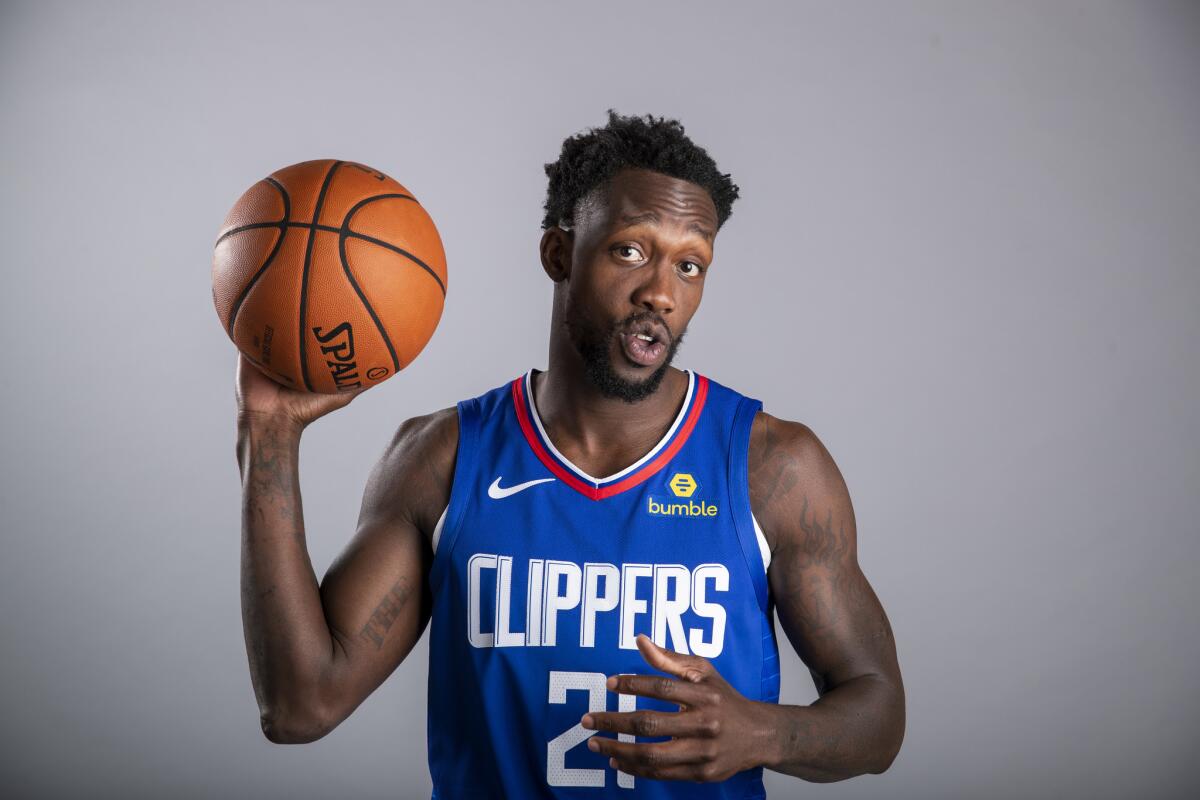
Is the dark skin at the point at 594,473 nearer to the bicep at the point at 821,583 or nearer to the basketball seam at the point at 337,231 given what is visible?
the bicep at the point at 821,583

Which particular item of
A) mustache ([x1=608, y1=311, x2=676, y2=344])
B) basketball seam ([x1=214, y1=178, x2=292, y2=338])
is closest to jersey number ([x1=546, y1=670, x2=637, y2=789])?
mustache ([x1=608, y1=311, x2=676, y2=344])

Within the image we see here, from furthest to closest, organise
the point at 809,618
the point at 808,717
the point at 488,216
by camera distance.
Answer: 1. the point at 488,216
2. the point at 809,618
3. the point at 808,717

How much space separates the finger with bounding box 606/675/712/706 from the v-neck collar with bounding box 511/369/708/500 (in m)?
0.62

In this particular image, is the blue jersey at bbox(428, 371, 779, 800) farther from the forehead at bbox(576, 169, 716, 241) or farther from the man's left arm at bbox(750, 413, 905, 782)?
the forehead at bbox(576, 169, 716, 241)

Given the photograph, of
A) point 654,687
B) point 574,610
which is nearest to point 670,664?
point 654,687

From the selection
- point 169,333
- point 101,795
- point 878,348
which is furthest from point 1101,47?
point 101,795

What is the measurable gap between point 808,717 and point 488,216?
109 inches

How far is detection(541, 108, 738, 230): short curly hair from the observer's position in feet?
8.34

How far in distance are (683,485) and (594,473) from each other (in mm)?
196

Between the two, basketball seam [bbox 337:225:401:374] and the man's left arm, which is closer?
basketball seam [bbox 337:225:401:374]

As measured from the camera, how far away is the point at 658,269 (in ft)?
8.07

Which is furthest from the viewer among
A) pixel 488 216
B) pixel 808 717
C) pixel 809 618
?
pixel 488 216

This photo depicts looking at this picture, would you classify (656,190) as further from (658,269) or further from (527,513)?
(527,513)

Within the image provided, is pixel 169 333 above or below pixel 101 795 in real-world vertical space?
above
